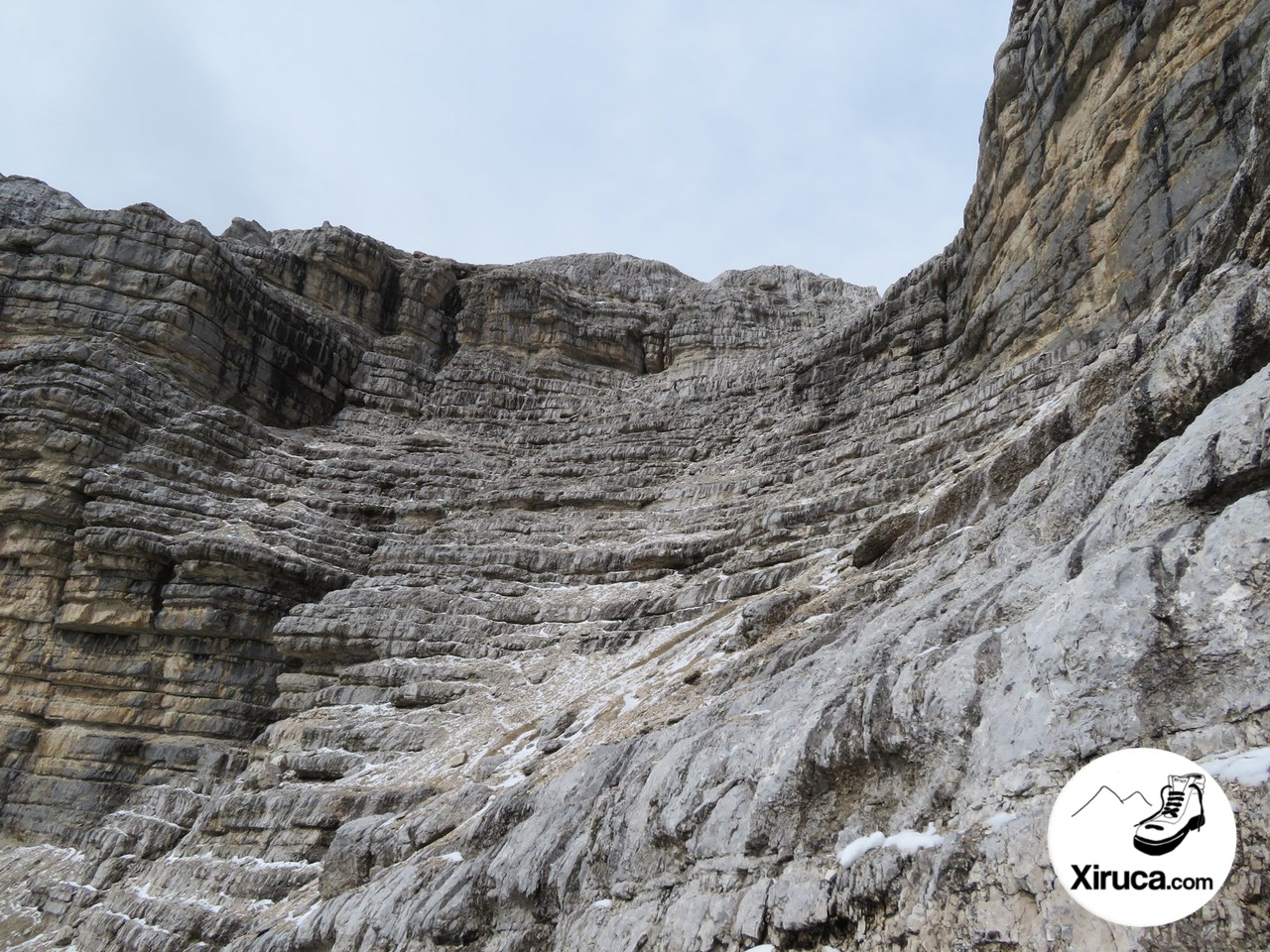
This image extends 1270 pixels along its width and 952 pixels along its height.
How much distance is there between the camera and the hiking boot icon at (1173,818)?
5.74 meters

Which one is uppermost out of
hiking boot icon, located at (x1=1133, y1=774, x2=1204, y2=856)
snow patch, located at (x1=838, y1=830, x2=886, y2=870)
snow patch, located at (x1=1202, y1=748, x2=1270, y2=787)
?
snow patch, located at (x1=1202, y1=748, x2=1270, y2=787)

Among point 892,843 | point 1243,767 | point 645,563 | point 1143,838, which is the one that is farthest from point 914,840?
point 645,563

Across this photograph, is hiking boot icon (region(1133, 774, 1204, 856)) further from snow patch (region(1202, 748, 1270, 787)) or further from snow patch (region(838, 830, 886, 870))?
snow patch (region(838, 830, 886, 870))

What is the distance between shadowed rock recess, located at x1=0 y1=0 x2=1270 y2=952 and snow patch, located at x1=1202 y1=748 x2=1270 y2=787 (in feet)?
0.27

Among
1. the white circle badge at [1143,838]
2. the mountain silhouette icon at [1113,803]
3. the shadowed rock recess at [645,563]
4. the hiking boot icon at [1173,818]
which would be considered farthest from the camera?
the shadowed rock recess at [645,563]

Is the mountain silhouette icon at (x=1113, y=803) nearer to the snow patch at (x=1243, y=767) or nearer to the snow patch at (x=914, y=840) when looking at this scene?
the snow patch at (x=1243, y=767)

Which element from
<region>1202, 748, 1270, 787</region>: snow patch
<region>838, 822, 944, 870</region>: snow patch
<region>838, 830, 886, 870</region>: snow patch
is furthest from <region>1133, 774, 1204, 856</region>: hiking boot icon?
<region>838, 830, 886, 870</region>: snow patch

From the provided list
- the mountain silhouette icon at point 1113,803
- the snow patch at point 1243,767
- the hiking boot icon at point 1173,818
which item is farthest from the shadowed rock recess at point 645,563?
the mountain silhouette icon at point 1113,803

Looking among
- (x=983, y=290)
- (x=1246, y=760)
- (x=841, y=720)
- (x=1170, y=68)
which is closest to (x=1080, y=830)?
(x=1246, y=760)

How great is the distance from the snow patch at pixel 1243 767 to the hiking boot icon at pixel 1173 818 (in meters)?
0.14

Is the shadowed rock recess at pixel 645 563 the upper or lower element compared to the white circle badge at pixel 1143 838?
upper

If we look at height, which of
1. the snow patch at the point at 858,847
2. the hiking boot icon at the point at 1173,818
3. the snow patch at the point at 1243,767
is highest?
the snow patch at the point at 1243,767

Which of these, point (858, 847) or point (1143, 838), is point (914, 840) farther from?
point (1143, 838)

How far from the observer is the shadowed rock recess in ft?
25.3
